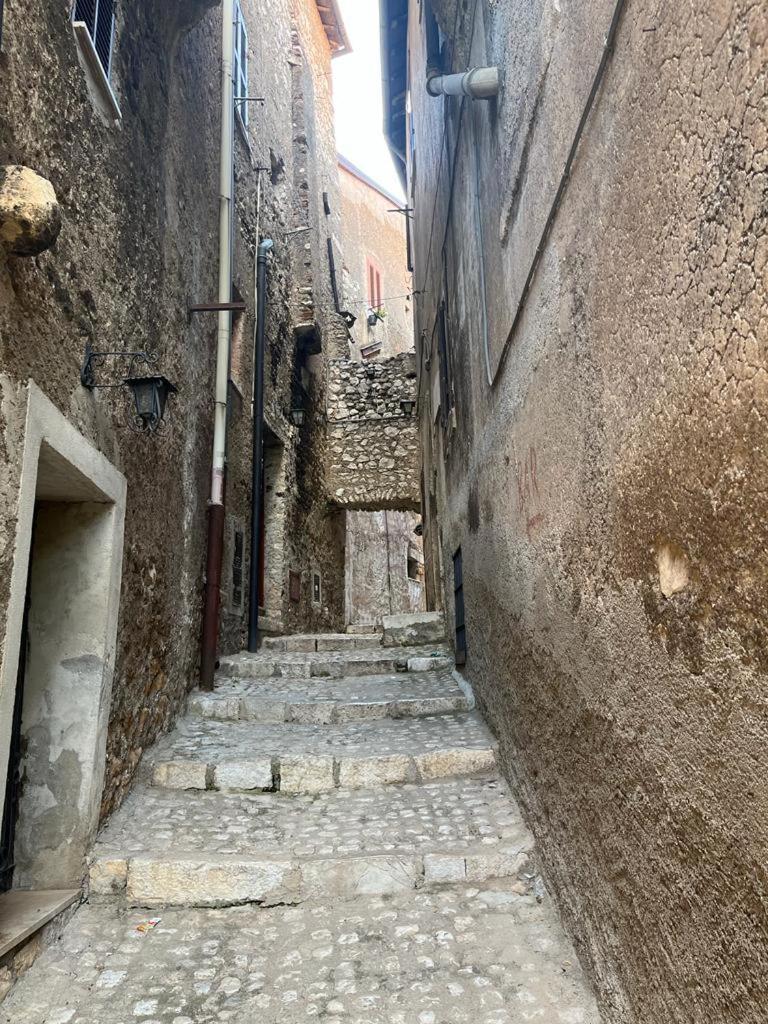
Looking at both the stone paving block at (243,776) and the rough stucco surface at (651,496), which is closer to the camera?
the rough stucco surface at (651,496)

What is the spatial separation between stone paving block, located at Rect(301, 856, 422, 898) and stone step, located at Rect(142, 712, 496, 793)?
0.87m

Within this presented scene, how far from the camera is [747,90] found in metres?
1.12

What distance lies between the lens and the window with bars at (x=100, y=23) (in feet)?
10.8

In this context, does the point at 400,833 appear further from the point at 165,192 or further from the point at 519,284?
the point at 165,192

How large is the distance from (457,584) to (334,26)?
13882 millimetres

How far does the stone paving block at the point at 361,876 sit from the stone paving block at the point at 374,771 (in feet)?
2.83

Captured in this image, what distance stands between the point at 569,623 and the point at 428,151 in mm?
7078

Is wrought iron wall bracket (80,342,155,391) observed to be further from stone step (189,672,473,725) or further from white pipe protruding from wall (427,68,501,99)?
stone step (189,672,473,725)

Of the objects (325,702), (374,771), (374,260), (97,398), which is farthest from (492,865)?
(374,260)

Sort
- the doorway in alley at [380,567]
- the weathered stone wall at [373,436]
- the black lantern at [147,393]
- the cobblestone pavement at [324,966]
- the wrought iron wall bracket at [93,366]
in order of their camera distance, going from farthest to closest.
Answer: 1. the doorway in alley at [380,567]
2. the weathered stone wall at [373,436]
3. the black lantern at [147,393]
4. the wrought iron wall bracket at [93,366]
5. the cobblestone pavement at [324,966]

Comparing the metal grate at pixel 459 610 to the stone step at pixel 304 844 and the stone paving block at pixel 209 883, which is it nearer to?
the stone step at pixel 304 844

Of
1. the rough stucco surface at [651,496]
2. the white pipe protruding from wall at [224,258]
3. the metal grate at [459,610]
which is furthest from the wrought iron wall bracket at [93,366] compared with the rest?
the metal grate at [459,610]

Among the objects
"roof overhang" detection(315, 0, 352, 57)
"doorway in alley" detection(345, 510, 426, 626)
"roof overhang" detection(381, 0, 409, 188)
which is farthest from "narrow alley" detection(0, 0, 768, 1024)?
"doorway in alley" detection(345, 510, 426, 626)

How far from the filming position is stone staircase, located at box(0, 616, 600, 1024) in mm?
2279
